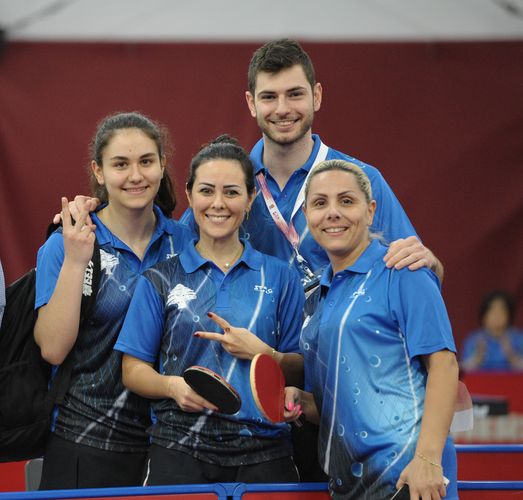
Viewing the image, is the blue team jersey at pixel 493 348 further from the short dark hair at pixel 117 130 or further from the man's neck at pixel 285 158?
the short dark hair at pixel 117 130

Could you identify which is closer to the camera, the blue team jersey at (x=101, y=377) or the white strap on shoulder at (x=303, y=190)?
the blue team jersey at (x=101, y=377)

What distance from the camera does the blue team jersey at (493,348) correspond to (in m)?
8.34

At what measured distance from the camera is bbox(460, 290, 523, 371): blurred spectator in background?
8352 mm

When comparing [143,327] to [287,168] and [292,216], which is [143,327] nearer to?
[292,216]

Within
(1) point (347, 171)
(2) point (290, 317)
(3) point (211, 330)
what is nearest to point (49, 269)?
(3) point (211, 330)

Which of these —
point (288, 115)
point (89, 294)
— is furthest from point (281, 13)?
point (89, 294)

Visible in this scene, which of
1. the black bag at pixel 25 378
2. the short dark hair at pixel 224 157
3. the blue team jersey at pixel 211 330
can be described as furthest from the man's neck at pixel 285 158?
the black bag at pixel 25 378

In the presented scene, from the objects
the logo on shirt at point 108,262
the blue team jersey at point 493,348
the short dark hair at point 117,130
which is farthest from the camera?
the blue team jersey at point 493,348

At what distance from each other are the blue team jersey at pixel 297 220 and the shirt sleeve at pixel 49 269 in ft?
1.74

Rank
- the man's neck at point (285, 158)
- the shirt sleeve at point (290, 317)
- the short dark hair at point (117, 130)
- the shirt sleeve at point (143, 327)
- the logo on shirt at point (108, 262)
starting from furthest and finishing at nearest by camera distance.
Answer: the man's neck at point (285, 158), the short dark hair at point (117, 130), the logo on shirt at point (108, 262), the shirt sleeve at point (290, 317), the shirt sleeve at point (143, 327)

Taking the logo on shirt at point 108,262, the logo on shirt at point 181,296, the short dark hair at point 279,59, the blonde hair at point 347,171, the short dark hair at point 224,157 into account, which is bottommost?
the logo on shirt at point 181,296

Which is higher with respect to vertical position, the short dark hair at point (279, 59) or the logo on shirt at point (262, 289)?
the short dark hair at point (279, 59)

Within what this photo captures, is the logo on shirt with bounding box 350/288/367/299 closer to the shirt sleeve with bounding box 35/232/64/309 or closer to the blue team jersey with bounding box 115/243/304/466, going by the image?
the blue team jersey with bounding box 115/243/304/466

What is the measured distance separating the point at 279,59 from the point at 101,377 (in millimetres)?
1329
